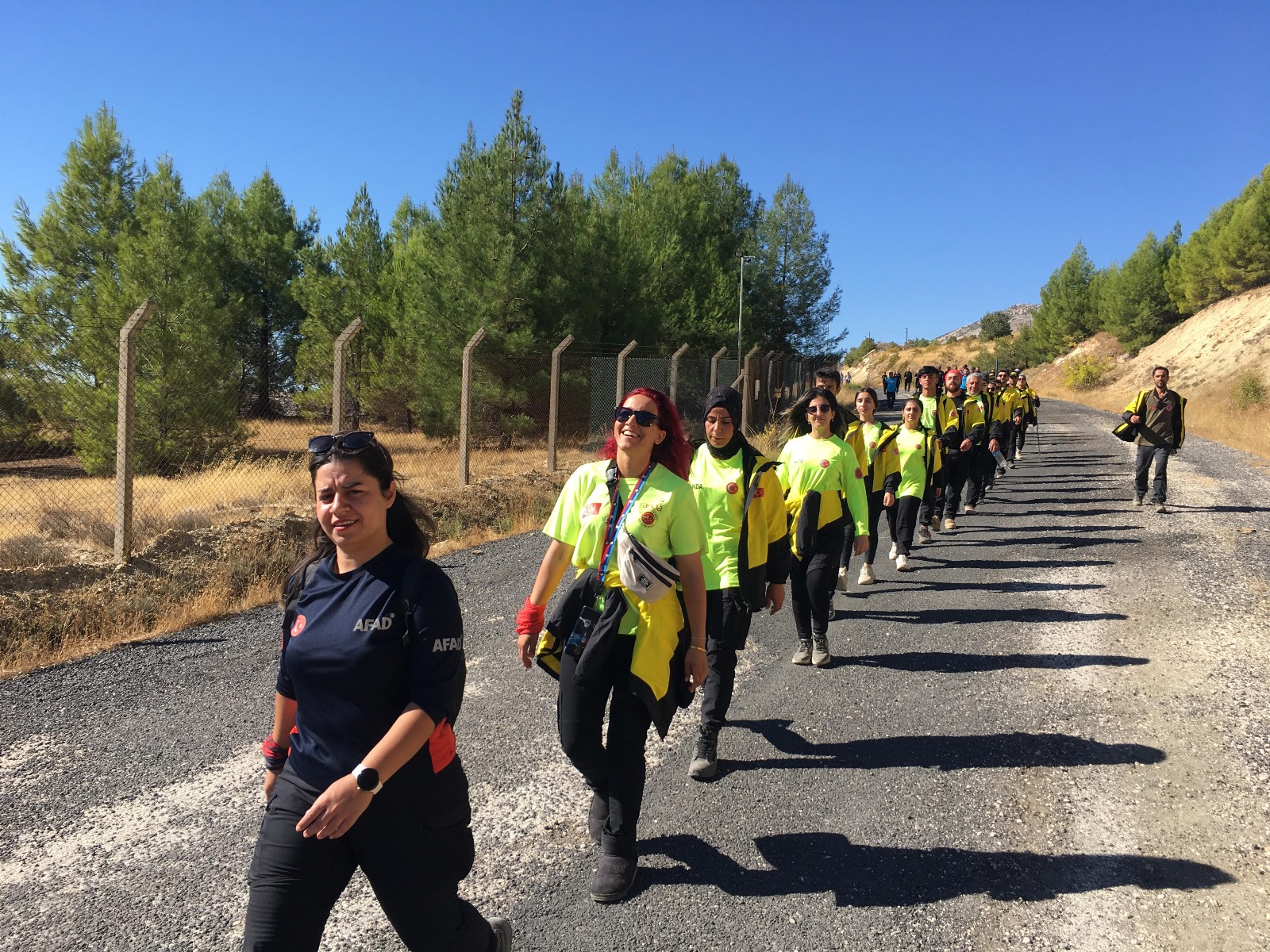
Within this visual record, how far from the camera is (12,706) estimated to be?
4.81 m

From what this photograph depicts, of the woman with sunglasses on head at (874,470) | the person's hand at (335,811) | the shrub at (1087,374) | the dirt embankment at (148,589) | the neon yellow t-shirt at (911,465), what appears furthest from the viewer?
the shrub at (1087,374)

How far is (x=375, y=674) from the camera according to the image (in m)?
2.07

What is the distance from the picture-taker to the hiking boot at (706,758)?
401cm

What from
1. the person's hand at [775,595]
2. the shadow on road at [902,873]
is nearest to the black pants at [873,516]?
the person's hand at [775,595]

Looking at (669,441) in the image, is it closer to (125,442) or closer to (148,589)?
(148,589)

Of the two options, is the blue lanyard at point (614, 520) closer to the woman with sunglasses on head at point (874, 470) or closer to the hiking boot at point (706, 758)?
the hiking boot at point (706, 758)

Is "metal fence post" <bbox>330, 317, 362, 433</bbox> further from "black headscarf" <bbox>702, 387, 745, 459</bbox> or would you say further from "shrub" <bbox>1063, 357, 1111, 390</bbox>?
"shrub" <bbox>1063, 357, 1111, 390</bbox>

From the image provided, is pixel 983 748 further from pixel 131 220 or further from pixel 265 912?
pixel 131 220

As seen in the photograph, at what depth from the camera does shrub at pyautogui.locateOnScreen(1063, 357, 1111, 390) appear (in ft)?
196

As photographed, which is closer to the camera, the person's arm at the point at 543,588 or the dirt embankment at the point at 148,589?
the person's arm at the point at 543,588

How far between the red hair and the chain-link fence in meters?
5.09

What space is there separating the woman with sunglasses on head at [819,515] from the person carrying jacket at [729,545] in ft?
3.83

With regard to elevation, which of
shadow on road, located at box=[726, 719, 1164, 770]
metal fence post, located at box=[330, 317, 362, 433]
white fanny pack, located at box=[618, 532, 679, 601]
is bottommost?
shadow on road, located at box=[726, 719, 1164, 770]

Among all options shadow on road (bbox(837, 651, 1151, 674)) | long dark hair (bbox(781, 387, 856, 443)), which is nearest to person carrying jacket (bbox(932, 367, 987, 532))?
long dark hair (bbox(781, 387, 856, 443))
